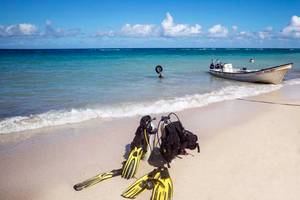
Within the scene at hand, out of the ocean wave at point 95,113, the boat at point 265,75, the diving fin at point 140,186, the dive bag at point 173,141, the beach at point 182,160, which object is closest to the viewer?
the diving fin at point 140,186

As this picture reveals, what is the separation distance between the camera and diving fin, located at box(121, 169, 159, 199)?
4.63 m

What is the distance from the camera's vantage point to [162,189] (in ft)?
14.8

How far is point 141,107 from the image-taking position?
11.4 m

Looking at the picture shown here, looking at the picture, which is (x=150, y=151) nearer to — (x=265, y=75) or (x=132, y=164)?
(x=132, y=164)

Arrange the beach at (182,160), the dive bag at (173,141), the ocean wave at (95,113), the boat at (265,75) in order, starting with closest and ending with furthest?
the beach at (182,160) → the dive bag at (173,141) → the ocean wave at (95,113) → the boat at (265,75)

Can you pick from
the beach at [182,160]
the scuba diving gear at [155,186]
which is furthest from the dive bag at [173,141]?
the scuba diving gear at [155,186]

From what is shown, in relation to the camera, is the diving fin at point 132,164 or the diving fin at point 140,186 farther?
the diving fin at point 132,164

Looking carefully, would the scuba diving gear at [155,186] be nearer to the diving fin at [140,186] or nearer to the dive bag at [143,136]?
the diving fin at [140,186]

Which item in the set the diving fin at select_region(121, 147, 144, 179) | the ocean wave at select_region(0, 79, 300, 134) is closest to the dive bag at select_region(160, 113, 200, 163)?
the diving fin at select_region(121, 147, 144, 179)

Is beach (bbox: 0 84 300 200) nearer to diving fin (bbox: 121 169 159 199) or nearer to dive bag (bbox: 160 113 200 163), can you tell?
diving fin (bbox: 121 169 159 199)

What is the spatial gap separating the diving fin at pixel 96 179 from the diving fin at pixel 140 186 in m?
0.55

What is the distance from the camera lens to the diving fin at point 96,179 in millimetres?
4914

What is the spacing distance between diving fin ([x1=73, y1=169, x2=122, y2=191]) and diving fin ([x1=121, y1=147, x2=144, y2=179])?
0.15m

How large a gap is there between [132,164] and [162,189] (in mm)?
981
